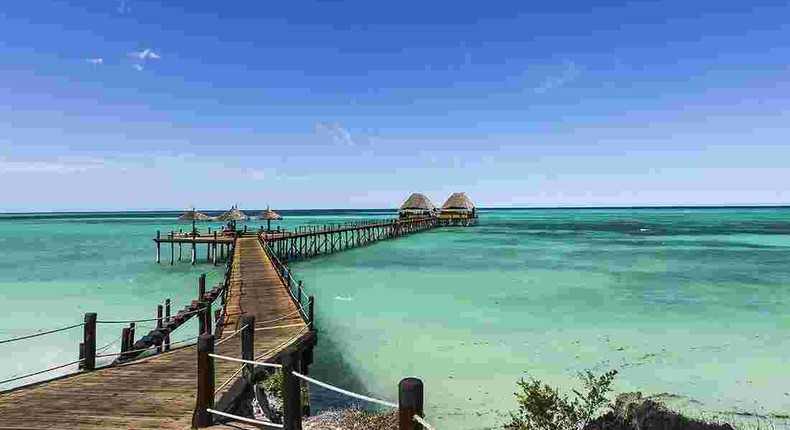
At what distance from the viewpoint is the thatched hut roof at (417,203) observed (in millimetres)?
86875

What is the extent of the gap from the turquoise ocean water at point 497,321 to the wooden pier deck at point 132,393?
240 cm

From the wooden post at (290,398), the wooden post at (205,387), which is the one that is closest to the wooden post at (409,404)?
the wooden post at (290,398)

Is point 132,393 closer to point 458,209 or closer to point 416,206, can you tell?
point 416,206

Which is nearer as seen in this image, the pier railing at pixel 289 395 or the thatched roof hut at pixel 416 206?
the pier railing at pixel 289 395

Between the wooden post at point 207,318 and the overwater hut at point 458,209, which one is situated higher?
the overwater hut at point 458,209

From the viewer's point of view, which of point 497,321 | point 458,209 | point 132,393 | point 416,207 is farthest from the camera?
point 458,209

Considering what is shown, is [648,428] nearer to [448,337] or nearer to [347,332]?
[448,337]

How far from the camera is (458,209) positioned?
91812mm

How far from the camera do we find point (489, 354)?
1447 cm

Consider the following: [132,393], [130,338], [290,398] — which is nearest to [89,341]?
[132,393]

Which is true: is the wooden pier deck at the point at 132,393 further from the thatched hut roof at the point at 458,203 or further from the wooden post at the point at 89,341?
the thatched hut roof at the point at 458,203

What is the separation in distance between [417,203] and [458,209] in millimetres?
8922

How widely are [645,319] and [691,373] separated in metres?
6.59

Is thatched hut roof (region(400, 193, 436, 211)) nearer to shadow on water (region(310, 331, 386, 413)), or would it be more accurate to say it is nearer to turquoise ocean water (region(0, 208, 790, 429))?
turquoise ocean water (region(0, 208, 790, 429))
